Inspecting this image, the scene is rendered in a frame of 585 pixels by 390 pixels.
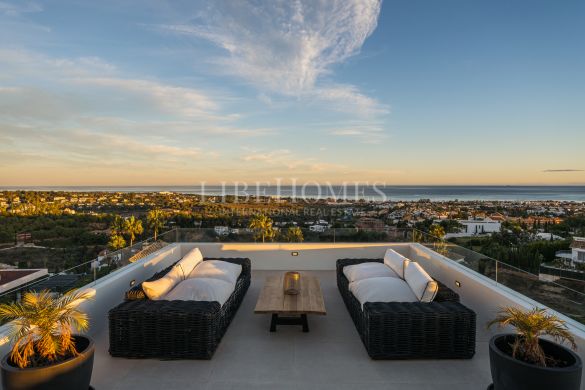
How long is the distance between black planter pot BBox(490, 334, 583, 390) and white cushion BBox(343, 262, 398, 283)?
7.31ft

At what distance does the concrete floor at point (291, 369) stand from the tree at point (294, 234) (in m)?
3.47

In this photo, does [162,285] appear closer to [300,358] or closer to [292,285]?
[292,285]

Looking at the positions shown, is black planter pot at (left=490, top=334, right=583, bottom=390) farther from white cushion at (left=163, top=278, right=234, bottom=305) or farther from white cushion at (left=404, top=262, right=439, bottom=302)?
white cushion at (left=163, top=278, right=234, bottom=305)

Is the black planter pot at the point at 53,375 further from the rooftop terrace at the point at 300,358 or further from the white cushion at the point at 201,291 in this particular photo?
the white cushion at the point at 201,291

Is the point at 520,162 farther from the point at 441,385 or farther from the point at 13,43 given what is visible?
the point at 13,43

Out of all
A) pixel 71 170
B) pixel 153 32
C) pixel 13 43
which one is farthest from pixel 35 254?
pixel 153 32

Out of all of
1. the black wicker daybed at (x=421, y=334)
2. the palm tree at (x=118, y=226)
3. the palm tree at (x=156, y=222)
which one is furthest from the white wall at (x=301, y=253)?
the palm tree at (x=118, y=226)

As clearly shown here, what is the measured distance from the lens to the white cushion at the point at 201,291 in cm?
368

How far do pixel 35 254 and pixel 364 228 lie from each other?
70.8 ft

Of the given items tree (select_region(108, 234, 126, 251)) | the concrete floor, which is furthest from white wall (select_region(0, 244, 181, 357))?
tree (select_region(108, 234, 126, 251))

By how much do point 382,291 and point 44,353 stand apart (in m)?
2.98

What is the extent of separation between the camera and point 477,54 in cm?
890

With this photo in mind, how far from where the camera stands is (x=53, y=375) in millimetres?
2039

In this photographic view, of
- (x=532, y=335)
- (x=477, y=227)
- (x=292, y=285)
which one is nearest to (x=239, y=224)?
(x=292, y=285)
